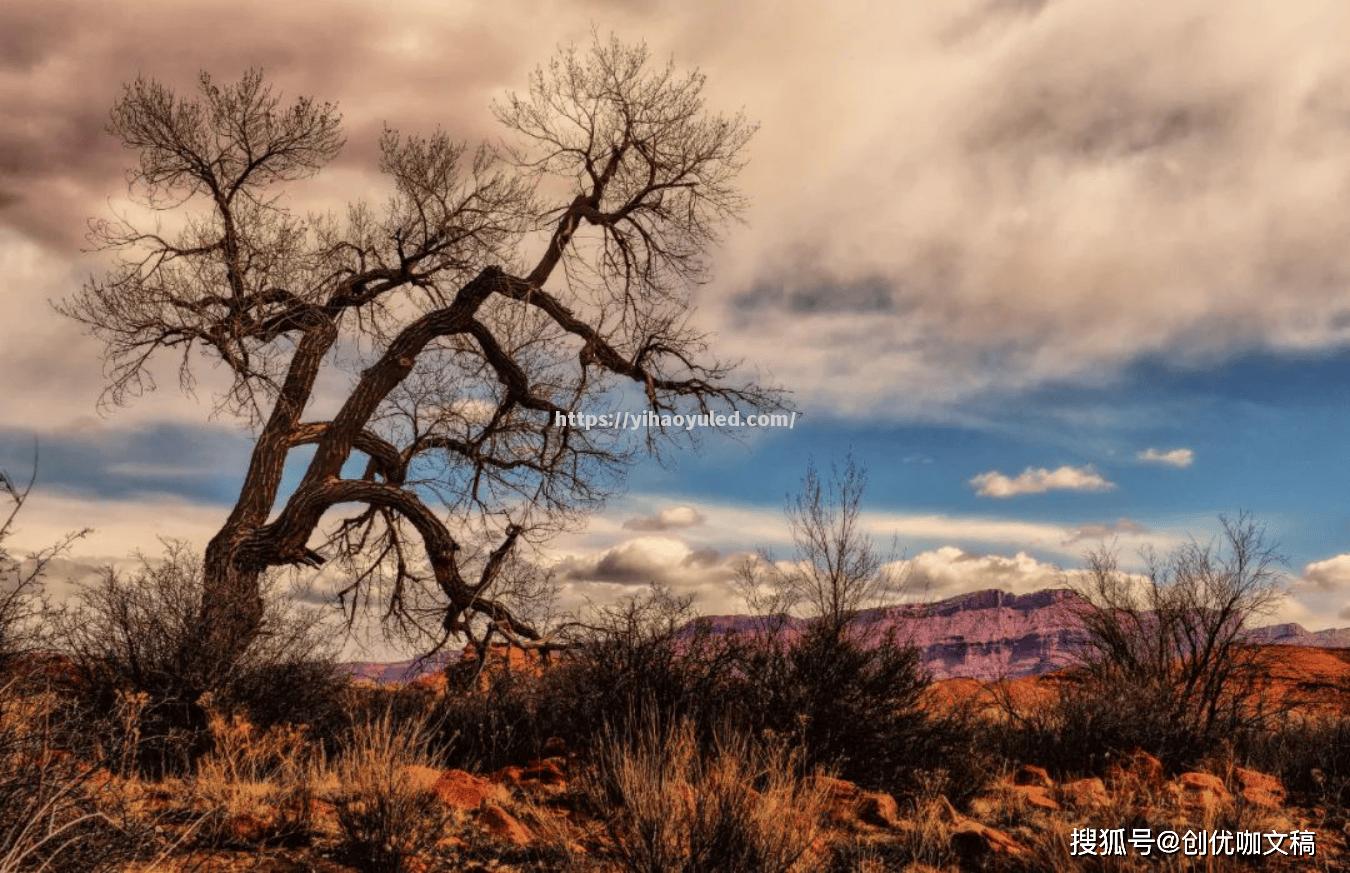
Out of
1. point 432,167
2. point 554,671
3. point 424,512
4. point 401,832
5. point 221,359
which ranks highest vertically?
point 432,167

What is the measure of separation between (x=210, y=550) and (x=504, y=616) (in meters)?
3.87

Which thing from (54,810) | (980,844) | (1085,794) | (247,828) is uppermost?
(54,810)

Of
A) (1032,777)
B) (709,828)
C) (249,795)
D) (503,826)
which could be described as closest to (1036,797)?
(1032,777)

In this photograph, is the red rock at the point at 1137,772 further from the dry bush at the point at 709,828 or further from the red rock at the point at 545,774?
the red rock at the point at 545,774

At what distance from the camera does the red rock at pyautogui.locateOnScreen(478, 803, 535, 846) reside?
584 cm

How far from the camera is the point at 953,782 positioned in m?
7.86

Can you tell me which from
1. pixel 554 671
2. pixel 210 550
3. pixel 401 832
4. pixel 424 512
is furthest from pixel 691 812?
pixel 210 550

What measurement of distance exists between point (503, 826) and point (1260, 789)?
6282mm

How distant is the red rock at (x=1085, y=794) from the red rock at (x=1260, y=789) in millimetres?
953

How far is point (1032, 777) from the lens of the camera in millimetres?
8375

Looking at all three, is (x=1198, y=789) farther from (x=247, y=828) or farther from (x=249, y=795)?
(x=249, y=795)

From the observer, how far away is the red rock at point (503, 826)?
230 inches

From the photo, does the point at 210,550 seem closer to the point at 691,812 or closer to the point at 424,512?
the point at 424,512

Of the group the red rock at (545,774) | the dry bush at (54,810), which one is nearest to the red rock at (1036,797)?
the red rock at (545,774)
